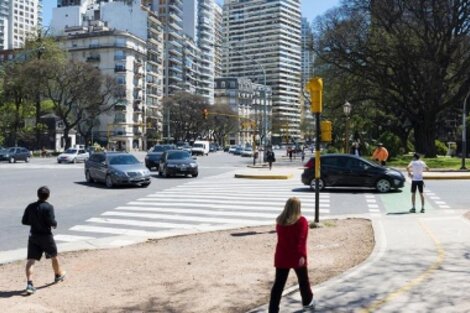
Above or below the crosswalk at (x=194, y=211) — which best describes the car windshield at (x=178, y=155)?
above

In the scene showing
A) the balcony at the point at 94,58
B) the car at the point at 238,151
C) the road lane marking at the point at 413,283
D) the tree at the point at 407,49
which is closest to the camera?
the road lane marking at the point at 413,283

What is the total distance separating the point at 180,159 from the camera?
32.3m

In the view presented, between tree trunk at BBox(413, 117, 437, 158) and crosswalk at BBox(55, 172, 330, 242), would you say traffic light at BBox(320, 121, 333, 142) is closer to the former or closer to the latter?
crosswalk at BBox(55, 172, 330, 242)

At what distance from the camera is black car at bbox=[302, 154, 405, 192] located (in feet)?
73.9

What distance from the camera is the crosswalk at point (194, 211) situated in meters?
13.8

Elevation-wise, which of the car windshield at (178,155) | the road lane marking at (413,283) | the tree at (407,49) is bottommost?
the road lane marking at (413,283)

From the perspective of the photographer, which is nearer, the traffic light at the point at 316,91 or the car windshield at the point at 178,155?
the traffic light at the point at 316,91

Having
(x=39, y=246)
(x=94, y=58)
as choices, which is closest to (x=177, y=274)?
(x=39, y=246)

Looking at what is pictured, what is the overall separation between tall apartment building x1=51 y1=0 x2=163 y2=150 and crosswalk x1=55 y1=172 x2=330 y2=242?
90310mm

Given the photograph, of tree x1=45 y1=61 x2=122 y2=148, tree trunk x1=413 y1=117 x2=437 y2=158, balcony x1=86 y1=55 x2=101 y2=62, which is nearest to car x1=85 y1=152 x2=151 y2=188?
tree trunk x1=413 y1=117 x2=437 y2=158

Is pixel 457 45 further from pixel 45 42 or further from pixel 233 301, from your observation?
pixel 45 42

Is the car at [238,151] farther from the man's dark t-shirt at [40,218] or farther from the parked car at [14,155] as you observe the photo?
the man's dark t-shirt at [40,218]

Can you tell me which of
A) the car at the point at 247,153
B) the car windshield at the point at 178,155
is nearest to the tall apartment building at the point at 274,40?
the car at the point at 247,153

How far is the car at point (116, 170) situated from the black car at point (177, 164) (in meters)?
4.76
